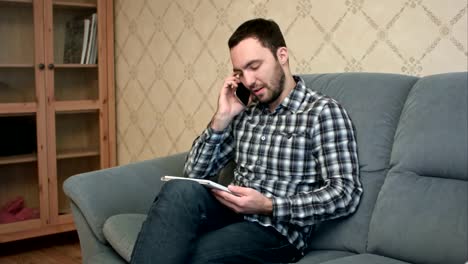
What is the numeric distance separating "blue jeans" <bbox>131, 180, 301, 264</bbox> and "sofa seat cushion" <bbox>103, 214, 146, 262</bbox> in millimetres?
162

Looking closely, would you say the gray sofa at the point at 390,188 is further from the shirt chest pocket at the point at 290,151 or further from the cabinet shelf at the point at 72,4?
the cabinet shelf at the point at 72,4

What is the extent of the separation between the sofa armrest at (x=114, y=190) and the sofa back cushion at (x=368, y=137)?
669mm

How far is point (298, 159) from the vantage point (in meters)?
1.66

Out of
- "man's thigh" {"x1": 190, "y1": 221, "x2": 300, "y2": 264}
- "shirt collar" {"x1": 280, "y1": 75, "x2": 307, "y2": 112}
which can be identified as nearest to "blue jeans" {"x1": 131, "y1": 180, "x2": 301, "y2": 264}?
"man's thigh" {"x1": 190, "y1": 221, "x2": 300, "y2": 264}

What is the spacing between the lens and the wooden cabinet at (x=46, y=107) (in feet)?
9.73

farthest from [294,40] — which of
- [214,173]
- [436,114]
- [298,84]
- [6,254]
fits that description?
[6,254]

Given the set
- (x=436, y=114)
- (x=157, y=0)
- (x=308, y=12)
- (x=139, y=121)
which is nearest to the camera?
(x=436, y=114)

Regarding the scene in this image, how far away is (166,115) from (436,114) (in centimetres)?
177

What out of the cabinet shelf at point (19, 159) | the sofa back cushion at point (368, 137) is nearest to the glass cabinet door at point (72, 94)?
the cabinet shelf at point (19, 159)

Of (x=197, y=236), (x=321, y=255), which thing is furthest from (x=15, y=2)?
(x=321, y=255)

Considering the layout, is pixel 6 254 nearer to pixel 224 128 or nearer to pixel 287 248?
A: pixel 224 128

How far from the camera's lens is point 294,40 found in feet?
7.27

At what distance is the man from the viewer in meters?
1.46

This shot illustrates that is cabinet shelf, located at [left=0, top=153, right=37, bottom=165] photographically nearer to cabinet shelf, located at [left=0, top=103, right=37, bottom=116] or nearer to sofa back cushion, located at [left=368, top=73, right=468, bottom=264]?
cabinet shelf, located at [left=0, top=103, right=37, bottom=116]
